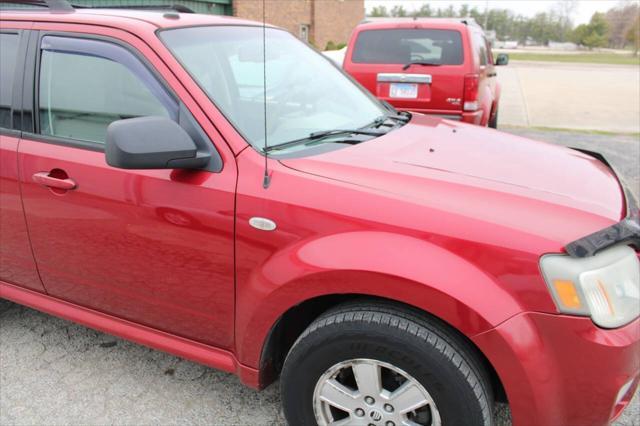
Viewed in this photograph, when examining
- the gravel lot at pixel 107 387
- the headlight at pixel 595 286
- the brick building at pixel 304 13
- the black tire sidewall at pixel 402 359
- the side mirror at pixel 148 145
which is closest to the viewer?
the headlight at pixel 595 286

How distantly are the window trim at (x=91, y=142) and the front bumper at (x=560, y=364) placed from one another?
1214 mm

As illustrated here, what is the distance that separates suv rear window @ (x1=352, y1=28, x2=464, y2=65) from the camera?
670 cm

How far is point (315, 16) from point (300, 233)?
23727mm

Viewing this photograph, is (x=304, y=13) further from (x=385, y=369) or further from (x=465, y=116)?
(x=385, y=369)

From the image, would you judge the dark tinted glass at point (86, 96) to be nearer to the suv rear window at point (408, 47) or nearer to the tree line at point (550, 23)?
the suv rear window at point (408, 47)

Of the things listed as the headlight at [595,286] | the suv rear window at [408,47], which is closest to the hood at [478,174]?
the headlight at [595,286]

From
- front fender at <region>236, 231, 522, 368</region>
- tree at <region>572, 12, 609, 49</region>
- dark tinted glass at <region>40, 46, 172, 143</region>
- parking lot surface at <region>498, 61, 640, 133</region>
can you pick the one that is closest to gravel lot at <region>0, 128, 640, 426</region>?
front fender at <region>236, 231, 522, 368</region>

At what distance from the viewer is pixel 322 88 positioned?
290 centimetres

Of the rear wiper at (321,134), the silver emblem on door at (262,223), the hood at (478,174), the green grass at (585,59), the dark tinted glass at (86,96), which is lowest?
the silver emblem on door at (262,223)

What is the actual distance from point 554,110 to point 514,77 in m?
9.44

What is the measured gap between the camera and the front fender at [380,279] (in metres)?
1.71

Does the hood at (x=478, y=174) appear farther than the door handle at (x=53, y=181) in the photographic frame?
No

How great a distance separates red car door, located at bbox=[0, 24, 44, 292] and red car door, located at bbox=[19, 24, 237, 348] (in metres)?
0.07

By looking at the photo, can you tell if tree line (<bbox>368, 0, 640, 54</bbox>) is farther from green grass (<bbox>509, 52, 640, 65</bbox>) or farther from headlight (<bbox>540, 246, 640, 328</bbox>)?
headlight (<bbox>540, 246, 640, 328</bbox>)
